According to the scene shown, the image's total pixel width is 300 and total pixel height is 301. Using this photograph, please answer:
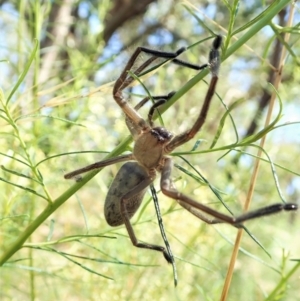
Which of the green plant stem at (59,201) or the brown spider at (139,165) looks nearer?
the green plant stem at (59,201)

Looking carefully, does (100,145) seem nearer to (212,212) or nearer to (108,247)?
(108,247)

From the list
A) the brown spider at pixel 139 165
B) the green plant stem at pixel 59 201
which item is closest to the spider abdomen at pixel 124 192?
the brown spider at pixel 139 165

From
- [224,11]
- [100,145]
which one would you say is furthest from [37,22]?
[224,11]

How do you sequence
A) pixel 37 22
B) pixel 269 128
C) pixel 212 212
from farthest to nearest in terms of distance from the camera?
pixel 37 22, pixel 212 212, pixel 269 128

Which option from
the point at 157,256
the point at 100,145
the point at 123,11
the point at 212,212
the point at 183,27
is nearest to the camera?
the point at 212,212

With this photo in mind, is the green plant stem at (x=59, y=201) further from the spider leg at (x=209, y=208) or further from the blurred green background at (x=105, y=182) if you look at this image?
the spider leg at (x=209, y=208)

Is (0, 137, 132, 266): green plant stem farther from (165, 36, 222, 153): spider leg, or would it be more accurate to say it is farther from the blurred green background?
(165, 36, 222, 153): spider leg

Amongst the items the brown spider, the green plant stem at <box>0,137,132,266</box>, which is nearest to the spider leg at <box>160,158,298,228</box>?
the brown spider
